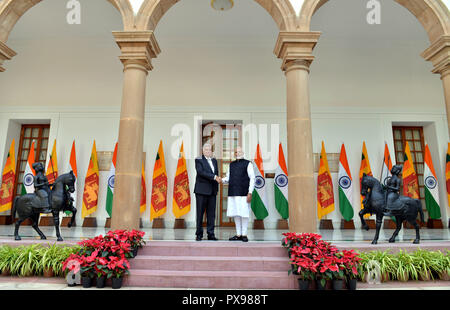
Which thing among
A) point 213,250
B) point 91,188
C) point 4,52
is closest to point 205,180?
point 213,250

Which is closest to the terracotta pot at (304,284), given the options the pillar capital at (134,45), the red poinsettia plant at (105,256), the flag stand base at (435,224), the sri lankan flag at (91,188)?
the red poinsettia plant at (105,256)

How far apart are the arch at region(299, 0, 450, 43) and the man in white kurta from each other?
273 cm

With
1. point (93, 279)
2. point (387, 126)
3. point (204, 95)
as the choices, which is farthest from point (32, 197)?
point (387, 126)

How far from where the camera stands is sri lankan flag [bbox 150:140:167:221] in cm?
904

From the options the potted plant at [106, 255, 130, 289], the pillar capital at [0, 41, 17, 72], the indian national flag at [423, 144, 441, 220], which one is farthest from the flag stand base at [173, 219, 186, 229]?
the indian national flag at [423, 144, 441, 220]

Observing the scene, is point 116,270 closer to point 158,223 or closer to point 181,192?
point 158,223

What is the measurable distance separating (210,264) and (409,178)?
314 inches

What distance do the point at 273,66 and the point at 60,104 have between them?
23.7ft

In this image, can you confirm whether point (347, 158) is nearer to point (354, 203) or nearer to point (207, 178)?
point (354, 203)

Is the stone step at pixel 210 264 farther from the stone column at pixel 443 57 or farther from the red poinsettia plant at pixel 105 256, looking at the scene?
the stone column at pixel 443 57

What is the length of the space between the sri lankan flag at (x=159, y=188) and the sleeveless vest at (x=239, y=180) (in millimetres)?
4526

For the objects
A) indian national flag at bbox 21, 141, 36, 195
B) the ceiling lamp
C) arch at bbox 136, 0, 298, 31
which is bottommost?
indian national flag at bbox 21, 141, 36, 195

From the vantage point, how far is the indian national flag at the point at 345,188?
9.08 m

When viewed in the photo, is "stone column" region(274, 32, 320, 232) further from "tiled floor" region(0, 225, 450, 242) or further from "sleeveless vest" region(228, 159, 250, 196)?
"tiled floor" region(0, 225, 450, 242)
